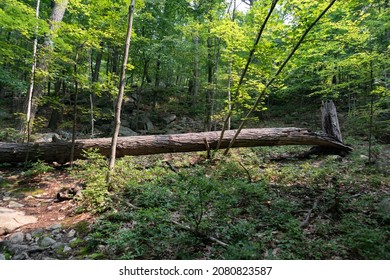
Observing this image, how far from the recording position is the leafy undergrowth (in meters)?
3.08

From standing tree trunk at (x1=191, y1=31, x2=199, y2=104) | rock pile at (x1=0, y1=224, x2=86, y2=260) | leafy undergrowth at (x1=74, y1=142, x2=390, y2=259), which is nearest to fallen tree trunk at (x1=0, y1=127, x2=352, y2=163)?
leafy undergrowth at (x1=74, y1=142, x2=390, y2=259)

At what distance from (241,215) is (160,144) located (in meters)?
4.07

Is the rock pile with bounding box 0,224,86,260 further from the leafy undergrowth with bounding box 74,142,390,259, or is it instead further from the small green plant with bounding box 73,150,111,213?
the small green plant with bounding box 73,150,111,213

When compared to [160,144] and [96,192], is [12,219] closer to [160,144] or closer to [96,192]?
[96,192]

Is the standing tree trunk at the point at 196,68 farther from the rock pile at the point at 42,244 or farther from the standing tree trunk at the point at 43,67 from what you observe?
the rock pile at the point at 42,244

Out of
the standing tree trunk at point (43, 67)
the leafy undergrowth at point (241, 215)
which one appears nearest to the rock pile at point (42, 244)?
the leafy undergrowth at point (241, 215)

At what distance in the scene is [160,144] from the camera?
24.7 feet

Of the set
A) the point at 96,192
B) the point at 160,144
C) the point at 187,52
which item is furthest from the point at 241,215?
the point at 187,52

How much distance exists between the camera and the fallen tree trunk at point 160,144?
6.72 metres

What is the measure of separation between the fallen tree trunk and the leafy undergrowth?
1.35 m

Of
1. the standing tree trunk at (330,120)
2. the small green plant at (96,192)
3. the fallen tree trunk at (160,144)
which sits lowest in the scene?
the small green plant at (96,192)

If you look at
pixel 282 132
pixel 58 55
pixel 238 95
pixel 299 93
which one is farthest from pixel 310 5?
pixel 299 93

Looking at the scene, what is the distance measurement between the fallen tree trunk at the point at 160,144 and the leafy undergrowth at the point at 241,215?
4.42 ft

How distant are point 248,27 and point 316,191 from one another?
15.7 feet
